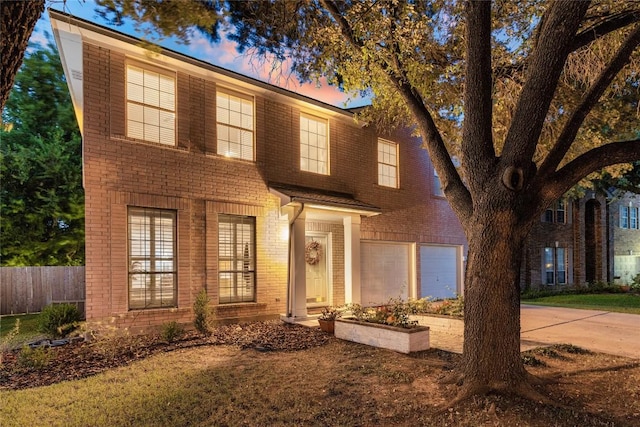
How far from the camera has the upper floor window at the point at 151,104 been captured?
967 centimetres

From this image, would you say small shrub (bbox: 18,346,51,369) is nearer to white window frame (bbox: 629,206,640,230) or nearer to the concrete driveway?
the concrete driveway

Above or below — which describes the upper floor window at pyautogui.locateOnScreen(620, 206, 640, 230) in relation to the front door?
above

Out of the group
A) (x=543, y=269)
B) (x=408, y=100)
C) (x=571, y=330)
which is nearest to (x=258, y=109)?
(x=408, y=100)

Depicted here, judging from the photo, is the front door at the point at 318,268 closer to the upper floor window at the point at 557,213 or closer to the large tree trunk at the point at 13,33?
the large tree trunk at the point at 13,33

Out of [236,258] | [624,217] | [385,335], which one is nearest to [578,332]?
[385,335]

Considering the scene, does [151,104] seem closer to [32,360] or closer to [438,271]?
[32,360]

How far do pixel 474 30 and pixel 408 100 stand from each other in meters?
1.58

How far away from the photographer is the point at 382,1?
7742 millimetres

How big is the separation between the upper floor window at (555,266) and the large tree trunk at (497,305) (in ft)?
70.8

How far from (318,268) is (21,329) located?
8.44 meters

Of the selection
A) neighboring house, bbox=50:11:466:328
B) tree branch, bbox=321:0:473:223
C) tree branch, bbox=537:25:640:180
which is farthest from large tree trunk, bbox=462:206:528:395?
neighboring house, bbox=50:11:466:328

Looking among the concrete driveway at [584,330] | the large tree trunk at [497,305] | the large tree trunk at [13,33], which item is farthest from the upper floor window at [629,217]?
the large tree trunk at [13,33]

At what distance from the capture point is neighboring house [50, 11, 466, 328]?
29.5 ft

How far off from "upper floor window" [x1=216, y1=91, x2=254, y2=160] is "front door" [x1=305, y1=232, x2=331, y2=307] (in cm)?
340
